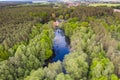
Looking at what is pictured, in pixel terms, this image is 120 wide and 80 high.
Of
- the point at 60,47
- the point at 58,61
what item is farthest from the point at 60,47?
the point at 58,61

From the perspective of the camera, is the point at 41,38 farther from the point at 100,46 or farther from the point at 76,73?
the point at 76,73

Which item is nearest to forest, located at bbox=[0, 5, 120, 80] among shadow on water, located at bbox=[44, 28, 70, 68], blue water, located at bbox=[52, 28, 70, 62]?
shadow on water, located at bbox=[44, 28, 70, 68]

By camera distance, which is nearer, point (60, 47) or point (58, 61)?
point (58, 61)

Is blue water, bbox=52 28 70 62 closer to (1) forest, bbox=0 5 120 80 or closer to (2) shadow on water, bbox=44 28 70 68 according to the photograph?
(2) shadow on water, bbox=44 28 70 68

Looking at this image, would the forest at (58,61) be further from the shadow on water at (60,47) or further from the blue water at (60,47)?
the blue water at (60,47)

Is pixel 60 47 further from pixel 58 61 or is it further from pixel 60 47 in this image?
pixel 58 61

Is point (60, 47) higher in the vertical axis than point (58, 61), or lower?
lower

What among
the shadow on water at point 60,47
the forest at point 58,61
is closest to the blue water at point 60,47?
the shadow on water at point 60,47

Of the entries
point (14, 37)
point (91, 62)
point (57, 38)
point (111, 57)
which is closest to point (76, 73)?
point (91, 62)
